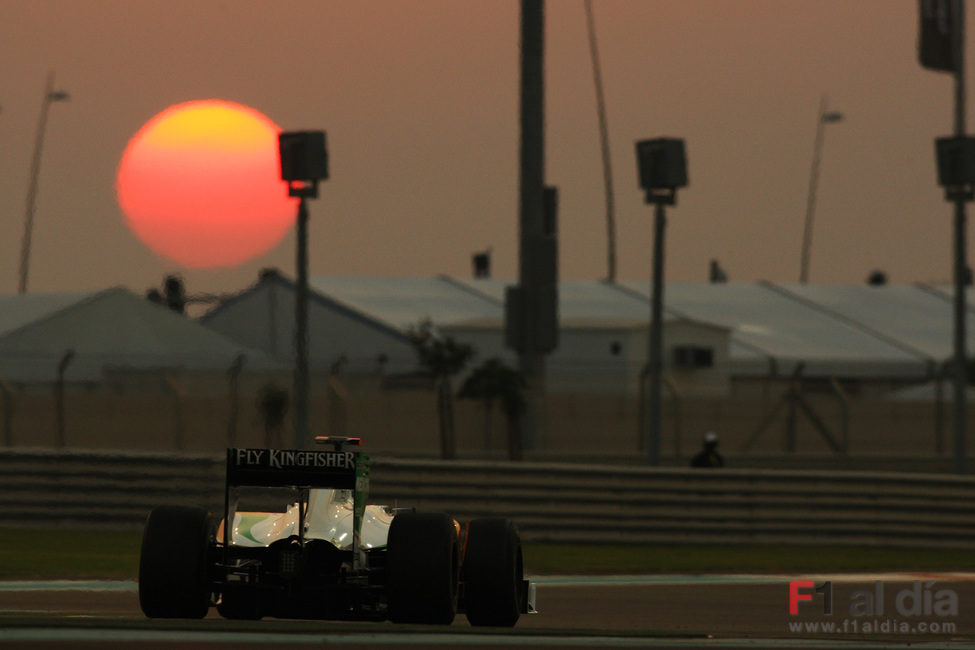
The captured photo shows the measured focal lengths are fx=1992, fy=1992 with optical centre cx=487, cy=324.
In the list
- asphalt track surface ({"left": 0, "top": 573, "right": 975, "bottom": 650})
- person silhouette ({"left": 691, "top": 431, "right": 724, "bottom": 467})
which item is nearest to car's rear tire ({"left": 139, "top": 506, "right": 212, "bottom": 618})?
asphalt track surface ({"left": 0, "top": 573, "right": 975, "bottom": 650})

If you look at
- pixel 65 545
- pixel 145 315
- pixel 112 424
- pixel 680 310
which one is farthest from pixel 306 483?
pixel 680 310

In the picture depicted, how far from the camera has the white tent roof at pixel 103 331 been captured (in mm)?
47719

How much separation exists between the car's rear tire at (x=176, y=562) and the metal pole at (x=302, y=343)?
1173 centimetres

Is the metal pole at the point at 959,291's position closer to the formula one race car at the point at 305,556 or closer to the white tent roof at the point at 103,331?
the formula one race car at the point at 305,556

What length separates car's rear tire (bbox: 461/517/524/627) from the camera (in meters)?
10.9

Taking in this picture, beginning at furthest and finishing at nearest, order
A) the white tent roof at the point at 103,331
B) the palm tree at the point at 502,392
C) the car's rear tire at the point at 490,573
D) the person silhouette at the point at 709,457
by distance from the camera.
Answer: the white tent roof at the point at 103,331 → the palm tree at the point at 502,392 → the person silhouette at the point at 709,457 → the car's rear tire at the point at 490,573

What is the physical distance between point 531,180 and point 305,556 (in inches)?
654

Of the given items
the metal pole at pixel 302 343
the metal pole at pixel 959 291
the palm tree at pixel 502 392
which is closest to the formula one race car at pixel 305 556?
the metal pole at pixel 302 343

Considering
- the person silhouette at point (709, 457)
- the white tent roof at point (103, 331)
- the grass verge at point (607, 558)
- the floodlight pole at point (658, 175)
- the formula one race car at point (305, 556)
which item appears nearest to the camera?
the formula one race car at point (305, 556)

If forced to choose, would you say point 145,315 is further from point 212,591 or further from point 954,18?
point 212,591

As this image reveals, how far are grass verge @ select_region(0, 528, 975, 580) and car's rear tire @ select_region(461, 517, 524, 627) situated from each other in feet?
17.7

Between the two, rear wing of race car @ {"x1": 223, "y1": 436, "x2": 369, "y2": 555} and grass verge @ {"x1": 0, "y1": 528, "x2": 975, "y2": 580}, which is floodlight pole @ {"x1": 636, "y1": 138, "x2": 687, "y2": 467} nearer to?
grass verge @ {"x1": 0, "y1": 528, "x2": 975, "y2": 580}

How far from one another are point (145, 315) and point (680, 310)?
1584cm

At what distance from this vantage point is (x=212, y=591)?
10.6 meters
